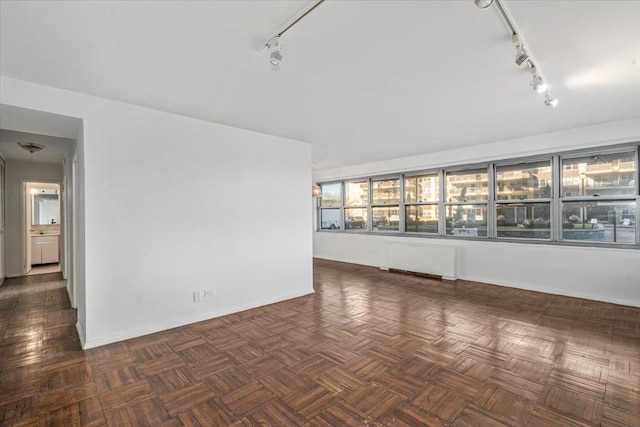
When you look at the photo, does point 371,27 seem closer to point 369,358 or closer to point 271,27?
point 271,27

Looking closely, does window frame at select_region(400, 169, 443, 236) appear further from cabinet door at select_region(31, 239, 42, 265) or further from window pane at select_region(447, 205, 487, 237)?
cabinet door at select_region(31, 239, 42, 265)

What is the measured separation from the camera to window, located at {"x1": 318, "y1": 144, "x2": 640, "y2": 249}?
419cm

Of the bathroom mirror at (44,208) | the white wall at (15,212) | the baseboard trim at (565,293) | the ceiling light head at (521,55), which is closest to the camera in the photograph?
the ceiling light head at (521,55)

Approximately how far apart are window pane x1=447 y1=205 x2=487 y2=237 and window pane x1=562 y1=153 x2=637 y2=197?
4.13 ft

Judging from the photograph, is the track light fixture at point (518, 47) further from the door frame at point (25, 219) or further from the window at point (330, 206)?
the door frame at point (25, 219)

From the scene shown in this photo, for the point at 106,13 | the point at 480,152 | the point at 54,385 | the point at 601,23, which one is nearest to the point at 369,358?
the point at 54,385

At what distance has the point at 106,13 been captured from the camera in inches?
66.1

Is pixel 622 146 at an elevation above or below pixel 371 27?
below

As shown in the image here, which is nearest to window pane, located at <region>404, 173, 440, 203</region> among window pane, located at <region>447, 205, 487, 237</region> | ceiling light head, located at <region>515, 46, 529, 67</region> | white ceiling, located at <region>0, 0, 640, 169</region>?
window pane, located at <region>447, 205, 487, 237</region>

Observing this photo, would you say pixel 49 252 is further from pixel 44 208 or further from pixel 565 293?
pixel 565 293

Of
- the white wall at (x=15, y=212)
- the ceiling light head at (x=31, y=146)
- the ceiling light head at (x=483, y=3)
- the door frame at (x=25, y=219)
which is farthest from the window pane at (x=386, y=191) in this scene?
the white wall at (x=15, y=212)

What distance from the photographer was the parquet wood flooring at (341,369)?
1905mm

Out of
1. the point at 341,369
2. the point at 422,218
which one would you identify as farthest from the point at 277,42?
the point at 422,218

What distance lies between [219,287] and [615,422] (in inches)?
141
